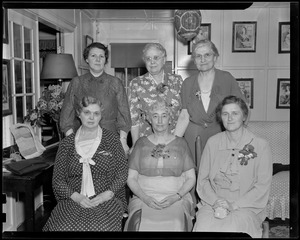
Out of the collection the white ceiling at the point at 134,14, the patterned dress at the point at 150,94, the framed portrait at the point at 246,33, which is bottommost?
the patterned dress at the point at 150,94

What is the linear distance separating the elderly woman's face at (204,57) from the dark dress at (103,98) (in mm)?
489

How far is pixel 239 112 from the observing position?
191 centimetres

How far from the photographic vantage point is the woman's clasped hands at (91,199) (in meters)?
1.93

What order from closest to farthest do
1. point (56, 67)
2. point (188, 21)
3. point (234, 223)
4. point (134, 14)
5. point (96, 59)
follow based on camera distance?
point (234, 223), point (96, 59), point (56, 67), point (188, 21), point (134, 14)

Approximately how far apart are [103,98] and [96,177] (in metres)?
0.57

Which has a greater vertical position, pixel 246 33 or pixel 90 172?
pixel 246 33

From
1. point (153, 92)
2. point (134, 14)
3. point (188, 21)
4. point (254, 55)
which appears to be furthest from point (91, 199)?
point (254, 55)

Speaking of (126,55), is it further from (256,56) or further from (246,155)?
(246,155)

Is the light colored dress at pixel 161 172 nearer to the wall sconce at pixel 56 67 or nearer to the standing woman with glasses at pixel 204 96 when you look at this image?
the standing woman with glasses at pixel 204 96

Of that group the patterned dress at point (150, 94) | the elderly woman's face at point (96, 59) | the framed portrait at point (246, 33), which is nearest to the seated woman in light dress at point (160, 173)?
the patterned dress at point (150, 94)

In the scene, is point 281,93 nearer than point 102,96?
No

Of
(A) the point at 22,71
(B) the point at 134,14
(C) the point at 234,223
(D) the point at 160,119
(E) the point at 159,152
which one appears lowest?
(C) the point at 234,223

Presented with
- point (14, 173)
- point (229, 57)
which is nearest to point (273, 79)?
point (229, 57)

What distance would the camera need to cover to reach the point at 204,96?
2318mm
